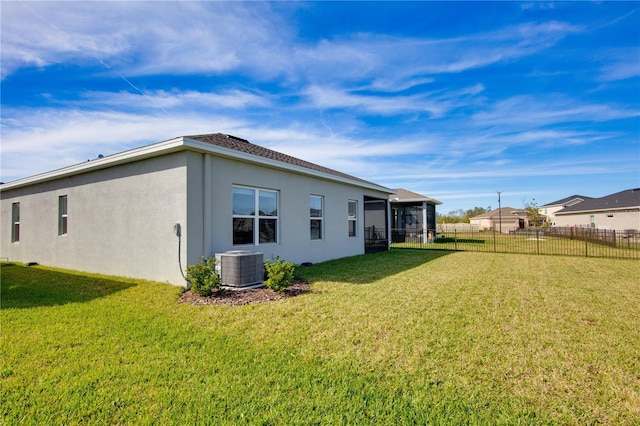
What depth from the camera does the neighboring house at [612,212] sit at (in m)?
25.7

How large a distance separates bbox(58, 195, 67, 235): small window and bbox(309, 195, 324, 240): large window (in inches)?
311

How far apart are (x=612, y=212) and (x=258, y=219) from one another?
113 feet

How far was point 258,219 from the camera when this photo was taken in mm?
Result: 8242

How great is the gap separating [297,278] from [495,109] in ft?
39.0

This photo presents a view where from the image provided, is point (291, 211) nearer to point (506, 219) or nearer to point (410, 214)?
point (410, 214)

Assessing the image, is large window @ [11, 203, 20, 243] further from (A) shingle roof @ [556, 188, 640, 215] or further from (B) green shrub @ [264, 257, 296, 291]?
(A) shingle roof @ [556, 188, 640, 215]

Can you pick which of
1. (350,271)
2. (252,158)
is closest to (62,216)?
(252,158)

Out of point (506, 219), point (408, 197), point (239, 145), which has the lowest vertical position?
point (506, 219)

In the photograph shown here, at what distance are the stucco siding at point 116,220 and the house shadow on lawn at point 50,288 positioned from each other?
2.08ft

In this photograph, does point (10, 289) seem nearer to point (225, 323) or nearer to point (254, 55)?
point (225, 323)

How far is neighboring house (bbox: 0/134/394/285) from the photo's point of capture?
6.64 meters

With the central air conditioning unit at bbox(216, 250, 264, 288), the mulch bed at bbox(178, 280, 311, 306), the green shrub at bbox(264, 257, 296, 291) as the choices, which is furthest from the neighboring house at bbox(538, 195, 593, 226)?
the central air conditioning unit at bbox(216, 250, 264, 288)

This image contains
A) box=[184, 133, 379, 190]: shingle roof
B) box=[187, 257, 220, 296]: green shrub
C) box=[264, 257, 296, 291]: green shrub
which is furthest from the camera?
box=[184, 133, 379, 190]: shingle roof

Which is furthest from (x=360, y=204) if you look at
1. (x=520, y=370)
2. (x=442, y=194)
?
(x=442, y=194)
